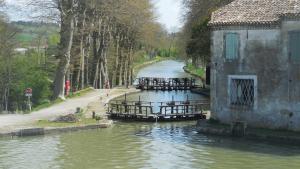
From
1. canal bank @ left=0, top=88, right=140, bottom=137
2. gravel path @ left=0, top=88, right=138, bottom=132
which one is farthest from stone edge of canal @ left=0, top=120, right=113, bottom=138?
gravel path @ left=0, top=88, right=138, bottom=132

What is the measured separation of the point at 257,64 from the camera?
32.6 meters

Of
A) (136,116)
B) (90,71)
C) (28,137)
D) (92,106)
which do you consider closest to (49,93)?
(90,71)

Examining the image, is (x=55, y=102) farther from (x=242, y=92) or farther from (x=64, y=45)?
(x=242, y=92)

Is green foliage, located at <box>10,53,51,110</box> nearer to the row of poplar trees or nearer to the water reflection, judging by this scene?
the row of poplar trees

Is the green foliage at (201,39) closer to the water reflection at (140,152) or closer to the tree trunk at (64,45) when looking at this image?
the tree trunk at (64,45)

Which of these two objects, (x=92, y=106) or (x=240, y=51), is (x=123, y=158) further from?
(x=92, y=106)

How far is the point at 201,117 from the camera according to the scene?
132 feet

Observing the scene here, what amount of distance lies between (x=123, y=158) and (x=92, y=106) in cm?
1800

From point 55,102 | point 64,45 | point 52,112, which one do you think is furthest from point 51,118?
point 64,45

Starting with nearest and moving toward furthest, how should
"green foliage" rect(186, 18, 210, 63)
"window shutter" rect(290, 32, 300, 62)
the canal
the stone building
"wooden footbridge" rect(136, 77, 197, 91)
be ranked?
1. the canal
2. "window shutter" rect(290, 32, 300, 62)
3. the stone building
4. "green foliage" rect(186, 18, 210, 63)
5. "wooden footbridge" rect(136, 77, 197, 91)

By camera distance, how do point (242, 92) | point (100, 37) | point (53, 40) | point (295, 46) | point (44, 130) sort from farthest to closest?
point (53, 40) < point (100, 37) < point (242, 92) < point (44, 130) < point (295, 46)

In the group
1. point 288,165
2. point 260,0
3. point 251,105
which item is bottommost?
point 288,165

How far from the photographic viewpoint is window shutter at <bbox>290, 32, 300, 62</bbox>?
30750mm

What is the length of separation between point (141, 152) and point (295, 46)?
1029 cm
